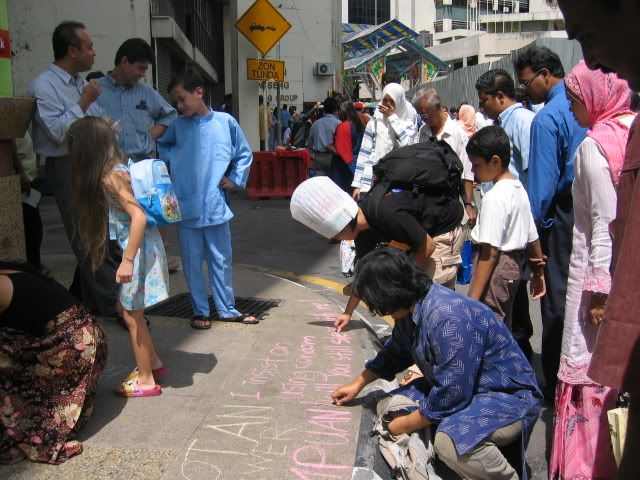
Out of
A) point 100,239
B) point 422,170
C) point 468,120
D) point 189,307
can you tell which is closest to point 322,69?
point 468,120

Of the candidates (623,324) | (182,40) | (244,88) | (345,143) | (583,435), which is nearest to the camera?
(623,324)

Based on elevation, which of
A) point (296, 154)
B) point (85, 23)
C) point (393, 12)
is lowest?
point (296, 154)

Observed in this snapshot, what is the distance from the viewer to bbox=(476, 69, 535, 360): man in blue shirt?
4.25 metres

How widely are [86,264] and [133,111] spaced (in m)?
1.34

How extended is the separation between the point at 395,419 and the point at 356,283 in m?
0.65

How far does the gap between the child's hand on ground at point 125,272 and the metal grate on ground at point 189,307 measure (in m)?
1.83

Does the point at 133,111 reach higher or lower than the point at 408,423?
higher

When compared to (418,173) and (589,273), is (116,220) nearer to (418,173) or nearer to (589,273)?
(418,173)

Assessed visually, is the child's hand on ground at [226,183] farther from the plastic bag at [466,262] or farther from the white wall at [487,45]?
the white wall at [487,45]

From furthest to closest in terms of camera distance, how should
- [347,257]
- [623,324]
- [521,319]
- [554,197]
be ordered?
1. [347,257]
2. [521,319]
3. [554,197]
4. [623,324]

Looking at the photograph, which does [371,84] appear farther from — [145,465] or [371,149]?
[145,465]

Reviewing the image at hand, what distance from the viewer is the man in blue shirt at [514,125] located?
14.0ft

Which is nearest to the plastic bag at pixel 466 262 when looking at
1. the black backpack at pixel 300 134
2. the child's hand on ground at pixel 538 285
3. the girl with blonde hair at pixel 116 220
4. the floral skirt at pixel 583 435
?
the child's hand on ground at pixel 538 285

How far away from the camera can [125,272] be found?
3.25 meters
